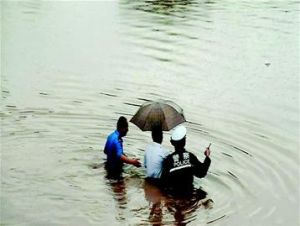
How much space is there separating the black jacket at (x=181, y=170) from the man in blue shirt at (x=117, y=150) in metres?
0.74

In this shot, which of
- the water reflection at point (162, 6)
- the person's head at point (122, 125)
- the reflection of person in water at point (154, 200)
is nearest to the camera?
the reflection of person in water at point (154, 200)

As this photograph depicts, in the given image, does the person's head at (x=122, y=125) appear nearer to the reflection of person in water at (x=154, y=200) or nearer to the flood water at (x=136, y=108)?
the flood water at (x=136, y=108)

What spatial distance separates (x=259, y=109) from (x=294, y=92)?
7.10 feet

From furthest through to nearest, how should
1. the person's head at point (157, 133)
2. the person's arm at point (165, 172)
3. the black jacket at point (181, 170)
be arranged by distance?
the person's head at point (157, 133), the person's arm at point (165, 172), the black jacket at point (181, 170)

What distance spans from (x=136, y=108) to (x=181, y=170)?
5.13 meters

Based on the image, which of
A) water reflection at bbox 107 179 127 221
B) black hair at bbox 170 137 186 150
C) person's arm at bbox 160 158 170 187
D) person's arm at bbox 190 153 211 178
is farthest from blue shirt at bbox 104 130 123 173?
person's arm at bbox 190 153 211 178

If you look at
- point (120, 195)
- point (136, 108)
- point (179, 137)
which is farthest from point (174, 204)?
point (136, 108)

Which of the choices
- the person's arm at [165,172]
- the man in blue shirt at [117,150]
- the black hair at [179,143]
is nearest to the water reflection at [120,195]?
the man in blue shirt at [117,150]

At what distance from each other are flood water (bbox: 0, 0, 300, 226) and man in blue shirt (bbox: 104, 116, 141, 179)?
0.82ft

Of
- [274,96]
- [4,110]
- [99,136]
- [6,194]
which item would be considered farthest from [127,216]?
[274,96]

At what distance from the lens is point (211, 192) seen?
1041 centimetres

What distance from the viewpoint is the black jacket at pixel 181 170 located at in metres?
9.80

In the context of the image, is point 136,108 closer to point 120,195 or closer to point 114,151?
point 114,151

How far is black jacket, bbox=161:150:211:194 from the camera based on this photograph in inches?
386
